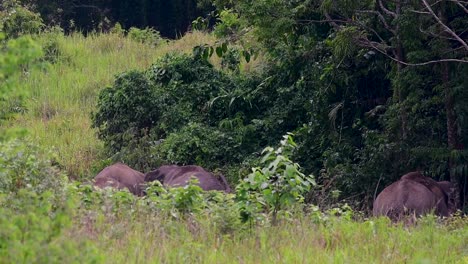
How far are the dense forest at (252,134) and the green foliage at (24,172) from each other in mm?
26

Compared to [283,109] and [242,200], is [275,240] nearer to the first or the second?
[242,200]

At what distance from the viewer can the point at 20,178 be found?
8.80 meters

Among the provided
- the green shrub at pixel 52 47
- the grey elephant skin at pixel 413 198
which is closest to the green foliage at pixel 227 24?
the grey elephant skin at pixel 413 198

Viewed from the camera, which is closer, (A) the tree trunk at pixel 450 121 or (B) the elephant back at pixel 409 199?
(B) the elephant back at pixel 409 199

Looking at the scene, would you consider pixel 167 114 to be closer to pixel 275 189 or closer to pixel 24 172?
pixel 24 172

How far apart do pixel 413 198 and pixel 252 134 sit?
5150mm

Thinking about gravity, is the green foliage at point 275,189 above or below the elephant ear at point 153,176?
above

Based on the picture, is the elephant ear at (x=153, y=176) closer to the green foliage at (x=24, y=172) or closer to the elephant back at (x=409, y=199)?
the elephant back at (x=409, y=199)

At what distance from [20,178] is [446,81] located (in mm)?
6791

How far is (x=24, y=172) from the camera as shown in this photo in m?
8.81

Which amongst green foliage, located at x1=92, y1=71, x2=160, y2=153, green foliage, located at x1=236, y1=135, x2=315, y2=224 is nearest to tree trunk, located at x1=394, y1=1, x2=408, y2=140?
green foliage, located at x1=236, y1=135, x2=315, y2=224

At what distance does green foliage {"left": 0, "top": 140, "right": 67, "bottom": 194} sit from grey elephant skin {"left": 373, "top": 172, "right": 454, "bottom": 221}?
5.03 m

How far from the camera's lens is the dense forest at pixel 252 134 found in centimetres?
725

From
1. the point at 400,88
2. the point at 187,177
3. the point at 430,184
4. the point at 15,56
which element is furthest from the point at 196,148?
the point at 15,56
